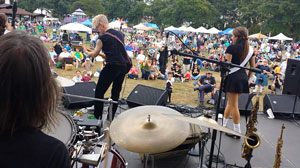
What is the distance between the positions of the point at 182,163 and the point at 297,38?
46936 millimetres

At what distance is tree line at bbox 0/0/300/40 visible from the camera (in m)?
41.6

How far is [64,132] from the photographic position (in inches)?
107

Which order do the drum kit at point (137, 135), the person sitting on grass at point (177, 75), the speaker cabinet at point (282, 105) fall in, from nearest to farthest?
1. the drum kit at point (137, 135)
2. the speaker cabinet at point (282, 105)
3. the person sitting on grass at point (177, 75)

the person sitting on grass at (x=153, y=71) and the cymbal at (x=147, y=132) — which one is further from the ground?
the cymbal at (x=147, y=132)

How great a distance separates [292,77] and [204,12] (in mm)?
45926

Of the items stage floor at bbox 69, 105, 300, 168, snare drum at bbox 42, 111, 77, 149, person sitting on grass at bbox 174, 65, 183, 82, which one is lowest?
stage floor at bbox 69, 105, 300, 168

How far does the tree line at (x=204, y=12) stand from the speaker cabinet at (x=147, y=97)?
38.9m

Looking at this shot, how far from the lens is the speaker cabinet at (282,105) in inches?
261

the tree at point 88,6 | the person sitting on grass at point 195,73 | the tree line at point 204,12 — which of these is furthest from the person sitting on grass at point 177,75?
the tree at point 88,6

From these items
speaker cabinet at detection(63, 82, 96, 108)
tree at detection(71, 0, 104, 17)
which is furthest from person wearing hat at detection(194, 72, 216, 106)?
tree at detection(71, 0, 104, 17)

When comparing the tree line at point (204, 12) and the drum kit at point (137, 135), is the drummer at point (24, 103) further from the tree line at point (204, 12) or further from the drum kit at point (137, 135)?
the tree line at point (204, 12)

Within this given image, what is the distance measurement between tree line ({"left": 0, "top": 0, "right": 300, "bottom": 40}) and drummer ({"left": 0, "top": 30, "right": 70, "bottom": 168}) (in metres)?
43.6

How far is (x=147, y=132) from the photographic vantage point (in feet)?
7.88

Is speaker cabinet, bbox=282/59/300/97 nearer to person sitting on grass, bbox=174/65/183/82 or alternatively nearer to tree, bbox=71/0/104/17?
person sitting on grass, bbox=174/65/183/82
